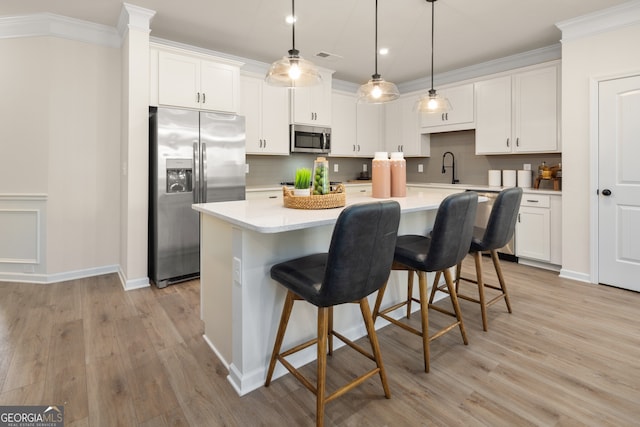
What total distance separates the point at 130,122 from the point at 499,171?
4430mm

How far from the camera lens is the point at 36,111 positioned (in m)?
3.40

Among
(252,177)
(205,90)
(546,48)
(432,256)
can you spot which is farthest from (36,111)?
(546,48)

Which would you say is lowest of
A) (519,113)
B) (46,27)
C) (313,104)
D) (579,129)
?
(579,129)

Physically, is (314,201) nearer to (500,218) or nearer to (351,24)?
(500,218)

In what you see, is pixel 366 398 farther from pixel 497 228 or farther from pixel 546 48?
pixel 546 48

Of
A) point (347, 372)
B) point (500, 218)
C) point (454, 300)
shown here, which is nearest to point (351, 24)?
point (500, 218)

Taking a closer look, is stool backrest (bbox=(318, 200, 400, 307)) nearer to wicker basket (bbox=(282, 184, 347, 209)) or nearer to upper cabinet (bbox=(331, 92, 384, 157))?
wicker basket (bbox=(282, 184, 347, 209))

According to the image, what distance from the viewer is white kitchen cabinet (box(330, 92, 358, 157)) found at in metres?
5.35

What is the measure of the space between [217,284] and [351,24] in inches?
118

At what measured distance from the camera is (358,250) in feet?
4.73

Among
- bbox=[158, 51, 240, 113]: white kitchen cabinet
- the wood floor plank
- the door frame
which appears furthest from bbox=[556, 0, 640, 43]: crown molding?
the wood floor plank

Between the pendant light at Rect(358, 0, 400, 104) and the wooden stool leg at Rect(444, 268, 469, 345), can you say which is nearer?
the wooden stool leg at Rect(444, 268, 469, 345)

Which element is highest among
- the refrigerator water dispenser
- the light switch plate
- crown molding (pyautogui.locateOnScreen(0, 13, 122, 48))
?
crown molding (pyautogui.locateOnScreen(0, 13, 122, 48))

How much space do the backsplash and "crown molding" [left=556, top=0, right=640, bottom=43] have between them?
139 cm
